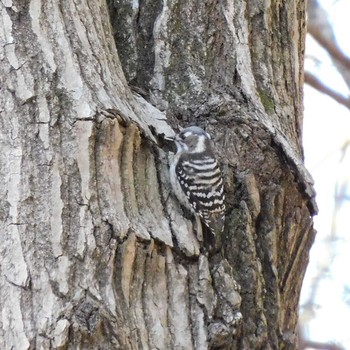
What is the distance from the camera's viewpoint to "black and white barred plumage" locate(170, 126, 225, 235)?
9.11ft

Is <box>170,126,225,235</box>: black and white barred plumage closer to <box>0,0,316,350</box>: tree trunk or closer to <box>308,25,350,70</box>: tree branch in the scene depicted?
<box>0,0,316,350</box>: tree trunk

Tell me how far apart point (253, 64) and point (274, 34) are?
221 mm

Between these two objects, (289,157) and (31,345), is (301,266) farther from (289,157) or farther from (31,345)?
(31,345)

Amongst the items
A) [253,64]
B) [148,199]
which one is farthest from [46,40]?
[253,64]

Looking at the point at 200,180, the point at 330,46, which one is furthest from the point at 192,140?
the point at 330,46

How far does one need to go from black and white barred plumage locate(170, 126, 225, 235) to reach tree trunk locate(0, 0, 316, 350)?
1.6 inches

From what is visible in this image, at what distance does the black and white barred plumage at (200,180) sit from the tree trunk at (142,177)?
4 centimetres

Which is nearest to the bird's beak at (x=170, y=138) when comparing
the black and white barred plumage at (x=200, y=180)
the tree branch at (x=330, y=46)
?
the black and white barred plumage at (x=200, y=180)

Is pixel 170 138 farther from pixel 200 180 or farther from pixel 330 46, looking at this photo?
pixel 330 46

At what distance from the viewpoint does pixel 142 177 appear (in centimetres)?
270

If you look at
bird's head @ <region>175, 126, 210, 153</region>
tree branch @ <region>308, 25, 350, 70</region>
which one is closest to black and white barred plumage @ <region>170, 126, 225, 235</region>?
bird's head @ <region>175, 126, 210, 153</region>

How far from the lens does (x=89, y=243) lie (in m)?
2.35

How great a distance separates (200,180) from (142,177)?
530 millimetres

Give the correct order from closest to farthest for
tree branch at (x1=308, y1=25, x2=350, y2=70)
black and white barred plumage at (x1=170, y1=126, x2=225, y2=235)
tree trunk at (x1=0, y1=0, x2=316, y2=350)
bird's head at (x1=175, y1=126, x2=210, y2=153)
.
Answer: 1. tree trunk at (x1=0, y1=0, x2=316, y2=350)
2. black and white barred plumage at (x1=170, y1=126, x2=225, y2=235)
3. bird's head at (x1=175, y1=126, x2=210, y2=153)
4. tree branch at (x1=308, y1=25, x2=350, y2=70)
